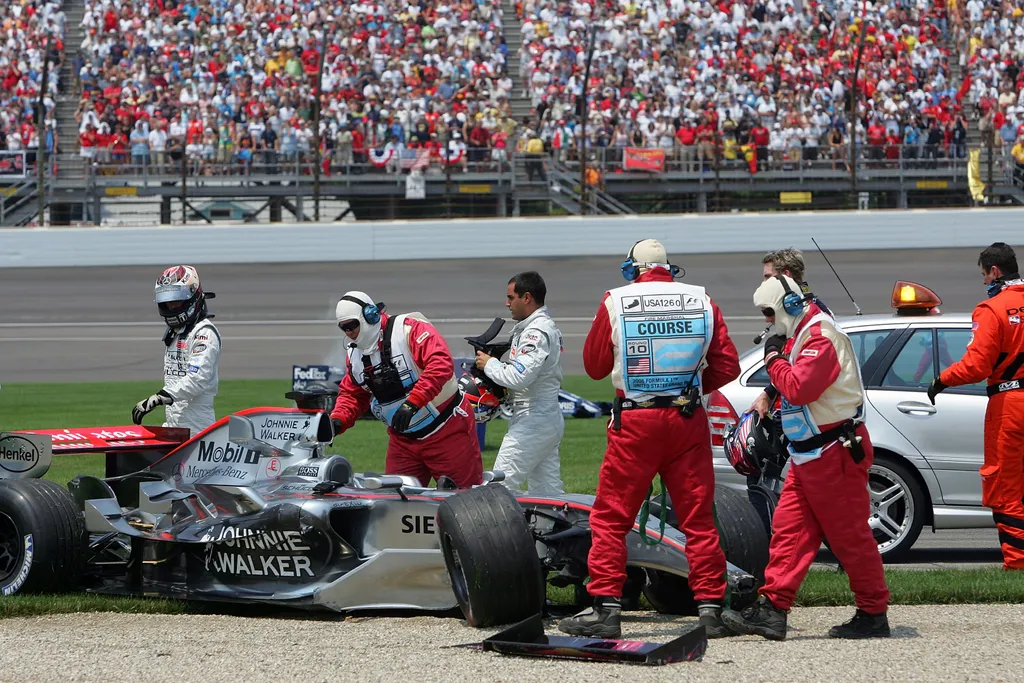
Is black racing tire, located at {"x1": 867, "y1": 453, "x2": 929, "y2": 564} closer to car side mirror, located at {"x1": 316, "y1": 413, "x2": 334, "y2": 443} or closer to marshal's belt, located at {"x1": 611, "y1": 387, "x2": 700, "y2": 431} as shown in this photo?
marshal's belt, located at {"x1": 611, "y1": 387, "x2": 700, "y2": 431}

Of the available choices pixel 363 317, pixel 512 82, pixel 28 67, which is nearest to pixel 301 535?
pixel 363 317

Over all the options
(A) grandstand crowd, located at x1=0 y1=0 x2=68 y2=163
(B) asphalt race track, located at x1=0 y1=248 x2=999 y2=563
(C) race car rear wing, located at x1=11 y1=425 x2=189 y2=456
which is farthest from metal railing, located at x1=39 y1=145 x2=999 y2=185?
(C) race car rear wing, located at x1=11 y1=425 x2=189 y2=456

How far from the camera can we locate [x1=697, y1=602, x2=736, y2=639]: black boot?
542cm

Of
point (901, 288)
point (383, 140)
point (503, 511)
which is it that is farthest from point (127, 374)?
point (503, 511)

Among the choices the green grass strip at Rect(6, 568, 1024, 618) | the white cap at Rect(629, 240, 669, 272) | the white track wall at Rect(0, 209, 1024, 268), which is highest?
the white track wall at Rect(0, 209, 1024, 268)

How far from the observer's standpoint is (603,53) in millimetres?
29656

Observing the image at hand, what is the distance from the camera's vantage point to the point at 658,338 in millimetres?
5465

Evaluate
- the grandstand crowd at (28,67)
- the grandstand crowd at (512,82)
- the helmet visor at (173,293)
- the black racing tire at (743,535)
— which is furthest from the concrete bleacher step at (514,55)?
the black racing tire at (743,535)

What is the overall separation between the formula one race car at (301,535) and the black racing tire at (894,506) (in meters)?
1.88

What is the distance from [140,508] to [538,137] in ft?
68.5

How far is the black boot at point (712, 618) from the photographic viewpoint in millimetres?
5422

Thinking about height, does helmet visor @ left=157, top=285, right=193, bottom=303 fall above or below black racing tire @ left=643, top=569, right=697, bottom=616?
above

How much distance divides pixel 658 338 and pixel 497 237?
65.0 feet

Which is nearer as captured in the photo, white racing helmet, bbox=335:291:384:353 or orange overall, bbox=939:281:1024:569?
orange overall, bbox=939:281:1024:569
